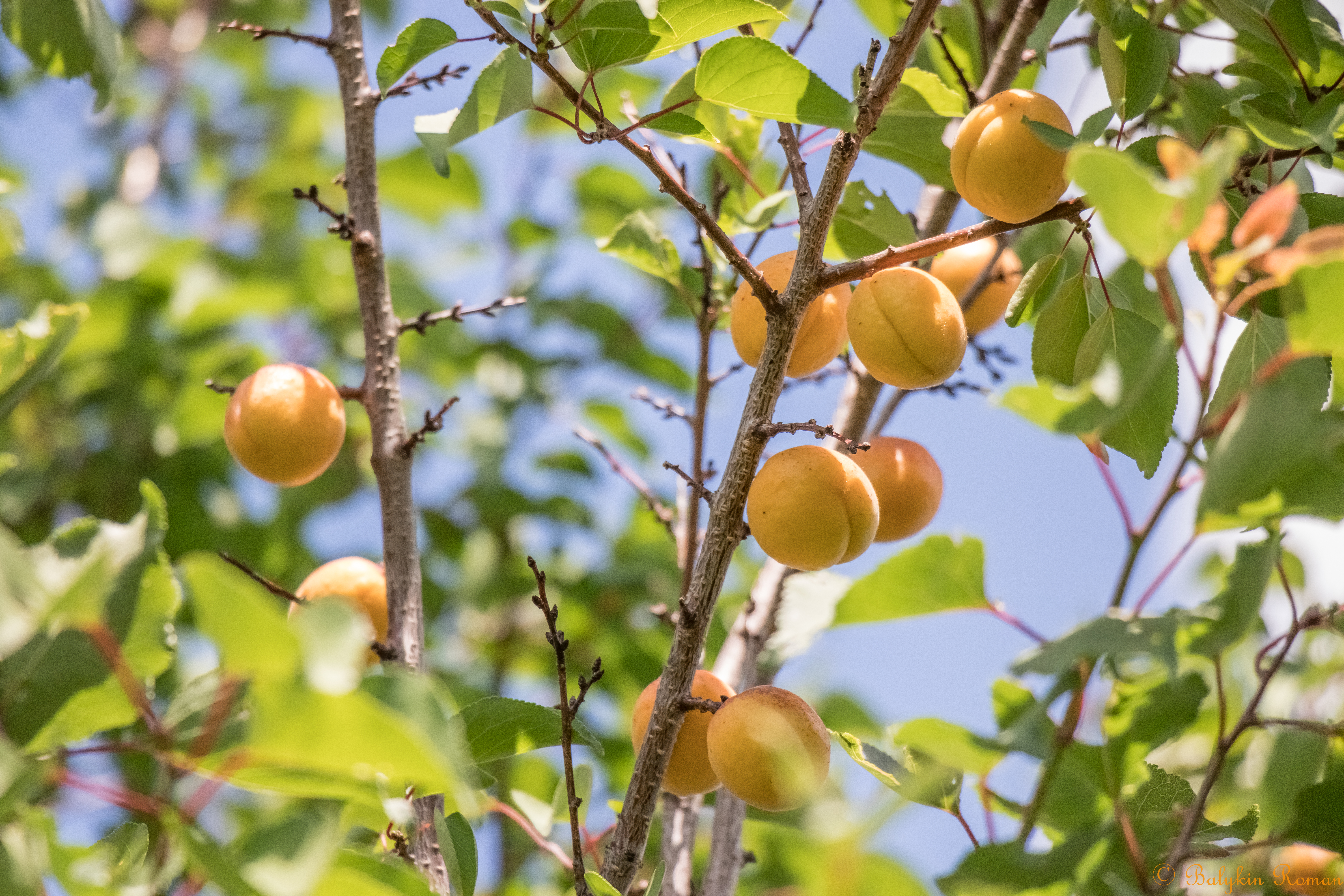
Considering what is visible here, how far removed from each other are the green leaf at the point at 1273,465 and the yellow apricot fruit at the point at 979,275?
1074 mm

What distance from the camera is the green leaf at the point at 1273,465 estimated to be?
2.41 feet

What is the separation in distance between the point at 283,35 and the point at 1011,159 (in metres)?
1.13

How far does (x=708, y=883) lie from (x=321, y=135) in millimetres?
4284

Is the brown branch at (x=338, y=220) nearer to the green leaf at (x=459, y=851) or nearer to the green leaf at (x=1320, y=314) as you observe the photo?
the green leaf at (x=459, y=851)

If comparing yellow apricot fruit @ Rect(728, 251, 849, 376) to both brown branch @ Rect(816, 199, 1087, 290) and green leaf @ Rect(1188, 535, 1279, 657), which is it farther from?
green leaf @ Rect(1188, 535, 1279, 657)

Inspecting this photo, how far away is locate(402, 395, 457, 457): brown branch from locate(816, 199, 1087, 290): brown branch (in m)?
0.60

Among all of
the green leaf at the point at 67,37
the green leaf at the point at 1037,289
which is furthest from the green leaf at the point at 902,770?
the green leaf at the point at 67,37

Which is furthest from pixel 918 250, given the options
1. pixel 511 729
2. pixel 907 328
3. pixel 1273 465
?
pixel 511 729

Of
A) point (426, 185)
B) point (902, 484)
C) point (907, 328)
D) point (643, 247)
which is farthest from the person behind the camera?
point (426, 185)

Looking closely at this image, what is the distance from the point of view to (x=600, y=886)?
1.00 m

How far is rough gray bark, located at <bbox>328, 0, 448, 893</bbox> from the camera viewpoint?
4.75 feet

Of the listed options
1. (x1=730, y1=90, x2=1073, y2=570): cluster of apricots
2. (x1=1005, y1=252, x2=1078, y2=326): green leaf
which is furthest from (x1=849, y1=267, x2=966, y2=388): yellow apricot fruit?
(x1=1005, y1=252, x2=1078, y2=326): green leaf

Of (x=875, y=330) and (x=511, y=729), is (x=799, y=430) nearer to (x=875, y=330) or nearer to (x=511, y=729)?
(x=875, y=330)

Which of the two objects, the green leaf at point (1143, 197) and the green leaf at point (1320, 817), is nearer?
the green leaf at point (1143, 197)
